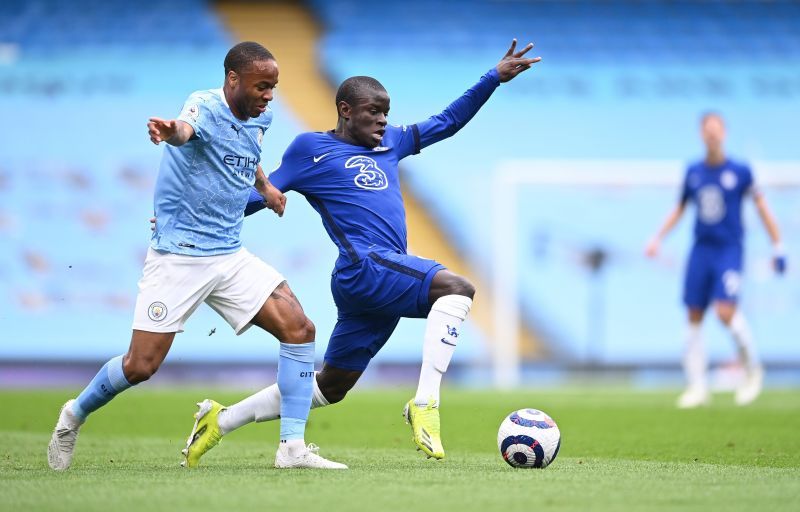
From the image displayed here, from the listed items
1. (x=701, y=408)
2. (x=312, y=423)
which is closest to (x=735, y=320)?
(x=701, y=408)

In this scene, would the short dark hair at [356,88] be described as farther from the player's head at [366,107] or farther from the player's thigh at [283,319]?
the player's thigh at [283,319]

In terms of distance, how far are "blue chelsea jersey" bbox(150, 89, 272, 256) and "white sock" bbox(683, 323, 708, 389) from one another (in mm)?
7245

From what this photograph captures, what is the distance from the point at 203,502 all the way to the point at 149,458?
2522mm

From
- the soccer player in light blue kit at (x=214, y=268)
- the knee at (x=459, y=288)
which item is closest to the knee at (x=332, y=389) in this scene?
the soccer player in light blue kit at (x=214, y=268)

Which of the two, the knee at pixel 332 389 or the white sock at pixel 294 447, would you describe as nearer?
the white sock at pixel 294 447

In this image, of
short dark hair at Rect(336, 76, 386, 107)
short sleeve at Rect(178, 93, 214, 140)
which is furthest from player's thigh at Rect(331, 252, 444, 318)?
short sleeve at Rect(178, 93, 214, 140)

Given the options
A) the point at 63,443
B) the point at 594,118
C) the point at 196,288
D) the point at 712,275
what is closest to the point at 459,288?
the point at 196,288

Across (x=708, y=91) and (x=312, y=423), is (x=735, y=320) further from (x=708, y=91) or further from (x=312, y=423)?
(x=708, y=91)

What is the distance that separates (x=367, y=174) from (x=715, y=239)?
6.48m

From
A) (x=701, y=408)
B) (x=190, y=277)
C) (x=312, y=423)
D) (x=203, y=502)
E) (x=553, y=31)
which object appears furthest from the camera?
(x=553, y=31)

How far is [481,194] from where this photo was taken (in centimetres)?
2077

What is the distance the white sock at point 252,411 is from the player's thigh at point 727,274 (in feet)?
21.2

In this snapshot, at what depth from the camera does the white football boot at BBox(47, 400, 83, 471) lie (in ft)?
20.8

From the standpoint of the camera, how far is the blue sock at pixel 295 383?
21.1 ft
